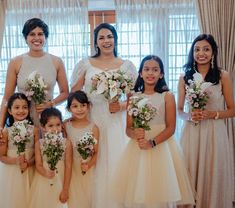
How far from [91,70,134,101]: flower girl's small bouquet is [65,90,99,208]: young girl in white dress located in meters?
0.20

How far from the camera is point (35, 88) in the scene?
3.05 metres

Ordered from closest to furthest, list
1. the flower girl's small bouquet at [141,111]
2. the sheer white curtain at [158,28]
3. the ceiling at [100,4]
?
the flower girl's small bouquet at [141,111] < the sheer white curtain at [158,28] < the ceiling at [100,4]

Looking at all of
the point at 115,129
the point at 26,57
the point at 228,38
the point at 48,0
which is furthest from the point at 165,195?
the point at 48,0

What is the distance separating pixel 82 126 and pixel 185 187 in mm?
1006

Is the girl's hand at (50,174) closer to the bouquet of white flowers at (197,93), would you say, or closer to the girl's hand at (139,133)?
the girl's hand at (139,133)

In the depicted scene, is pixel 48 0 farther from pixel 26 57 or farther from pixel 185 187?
pixel 185 187

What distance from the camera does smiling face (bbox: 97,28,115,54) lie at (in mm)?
3252

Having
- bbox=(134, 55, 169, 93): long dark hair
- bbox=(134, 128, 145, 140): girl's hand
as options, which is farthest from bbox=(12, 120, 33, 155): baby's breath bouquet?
bbox=(134, 55, 169, 93): long dark hair


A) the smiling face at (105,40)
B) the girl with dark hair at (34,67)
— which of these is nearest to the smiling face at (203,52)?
the smiling face at (105,40)

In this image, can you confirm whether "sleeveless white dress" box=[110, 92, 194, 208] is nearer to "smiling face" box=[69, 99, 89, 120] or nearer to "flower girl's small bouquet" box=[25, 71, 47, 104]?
"smiling face" box=[69, 99, 89, 120]

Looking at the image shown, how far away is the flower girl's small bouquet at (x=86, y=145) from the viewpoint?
2879 mm

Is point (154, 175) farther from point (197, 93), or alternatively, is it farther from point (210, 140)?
point (197, 93)

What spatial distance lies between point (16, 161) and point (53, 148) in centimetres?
40

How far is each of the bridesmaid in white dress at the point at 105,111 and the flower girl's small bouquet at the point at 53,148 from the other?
43 centimetres
